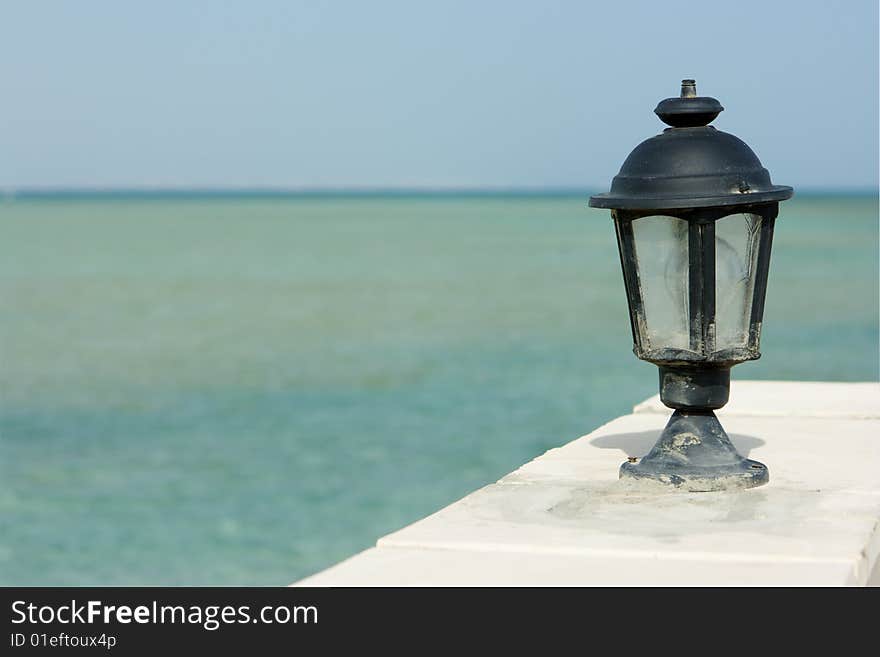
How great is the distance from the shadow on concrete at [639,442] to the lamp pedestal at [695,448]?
43 centimetres

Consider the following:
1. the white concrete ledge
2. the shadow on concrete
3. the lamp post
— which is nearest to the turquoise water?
the shadow on concrete

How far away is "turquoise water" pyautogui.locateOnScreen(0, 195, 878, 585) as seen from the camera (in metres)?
9.80

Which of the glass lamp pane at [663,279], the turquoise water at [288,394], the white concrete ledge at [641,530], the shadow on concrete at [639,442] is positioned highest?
the glass lamp pane at [663,279]

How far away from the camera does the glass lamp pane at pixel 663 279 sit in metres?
4.00

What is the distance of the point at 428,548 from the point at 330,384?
13638mm

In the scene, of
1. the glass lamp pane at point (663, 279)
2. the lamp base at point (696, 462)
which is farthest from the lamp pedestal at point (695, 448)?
the glass lamp pane at point (663, 279)

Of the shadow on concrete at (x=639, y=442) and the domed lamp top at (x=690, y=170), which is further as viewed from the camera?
the shadow on concrete at (x=639, y=442)

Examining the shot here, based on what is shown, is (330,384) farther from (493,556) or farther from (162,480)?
(493,556)

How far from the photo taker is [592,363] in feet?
61.3

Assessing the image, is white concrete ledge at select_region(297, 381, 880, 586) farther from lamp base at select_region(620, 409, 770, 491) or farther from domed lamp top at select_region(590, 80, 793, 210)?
domed lamp top at select_region(590, 80, 793, 210)

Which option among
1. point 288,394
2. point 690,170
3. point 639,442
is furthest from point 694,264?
point 288,394

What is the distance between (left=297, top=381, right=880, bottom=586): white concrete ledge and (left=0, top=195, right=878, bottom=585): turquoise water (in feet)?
15.9

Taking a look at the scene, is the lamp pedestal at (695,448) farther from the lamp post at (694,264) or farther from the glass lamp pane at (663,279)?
the glass lamp pane at (663,279)

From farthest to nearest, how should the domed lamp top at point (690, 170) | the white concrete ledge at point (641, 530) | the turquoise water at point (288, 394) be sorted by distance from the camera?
the turquoise water at point (288, 394) → the domed lamp top at point (690, 170) → the white concrete ledge at point (641, 530)
